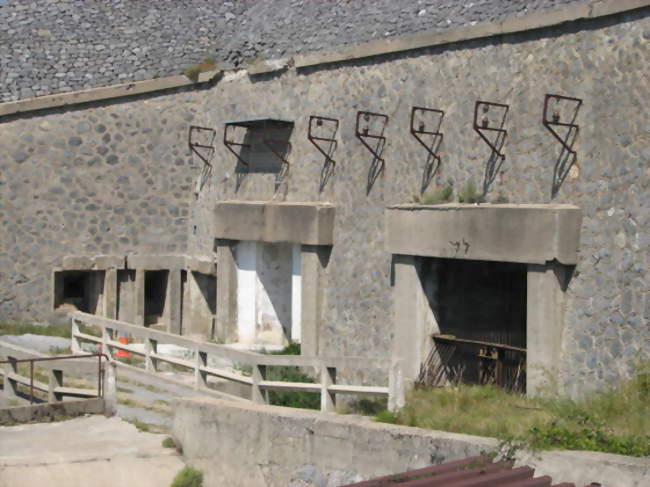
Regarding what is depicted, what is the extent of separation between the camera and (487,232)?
43.8 ft

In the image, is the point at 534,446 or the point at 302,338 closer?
the point at 534,446

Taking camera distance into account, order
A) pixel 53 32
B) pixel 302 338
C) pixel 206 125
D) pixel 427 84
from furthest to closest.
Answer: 1. pixel 53 32
2. pixel 206 125
3. pixel 302 338
4. pixel 427 84

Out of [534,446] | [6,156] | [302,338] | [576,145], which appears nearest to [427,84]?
[576,145]

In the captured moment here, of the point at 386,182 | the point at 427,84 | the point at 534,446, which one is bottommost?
→ the point at 534,446

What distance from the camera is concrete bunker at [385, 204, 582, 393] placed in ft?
41.3

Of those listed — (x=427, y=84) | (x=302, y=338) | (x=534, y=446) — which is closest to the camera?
(x=534, y=446)

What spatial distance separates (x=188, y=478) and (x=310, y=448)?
4.86ft

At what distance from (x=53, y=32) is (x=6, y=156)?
3075 mm

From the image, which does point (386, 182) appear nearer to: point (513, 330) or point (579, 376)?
point (513, 330)

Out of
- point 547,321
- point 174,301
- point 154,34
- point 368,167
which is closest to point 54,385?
point 368,167

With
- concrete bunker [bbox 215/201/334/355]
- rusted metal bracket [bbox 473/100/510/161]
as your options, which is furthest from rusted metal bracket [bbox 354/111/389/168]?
concrete bunker [bbox 215/201/334/355]

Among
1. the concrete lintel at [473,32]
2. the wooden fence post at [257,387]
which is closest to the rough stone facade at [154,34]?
the concrete lintel at [473,32]

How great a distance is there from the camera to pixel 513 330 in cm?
1461

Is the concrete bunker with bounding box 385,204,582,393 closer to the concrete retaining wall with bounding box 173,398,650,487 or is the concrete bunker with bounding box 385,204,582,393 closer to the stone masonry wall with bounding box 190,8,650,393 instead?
the stone masonry wall with bounding box 190,8,650,393
